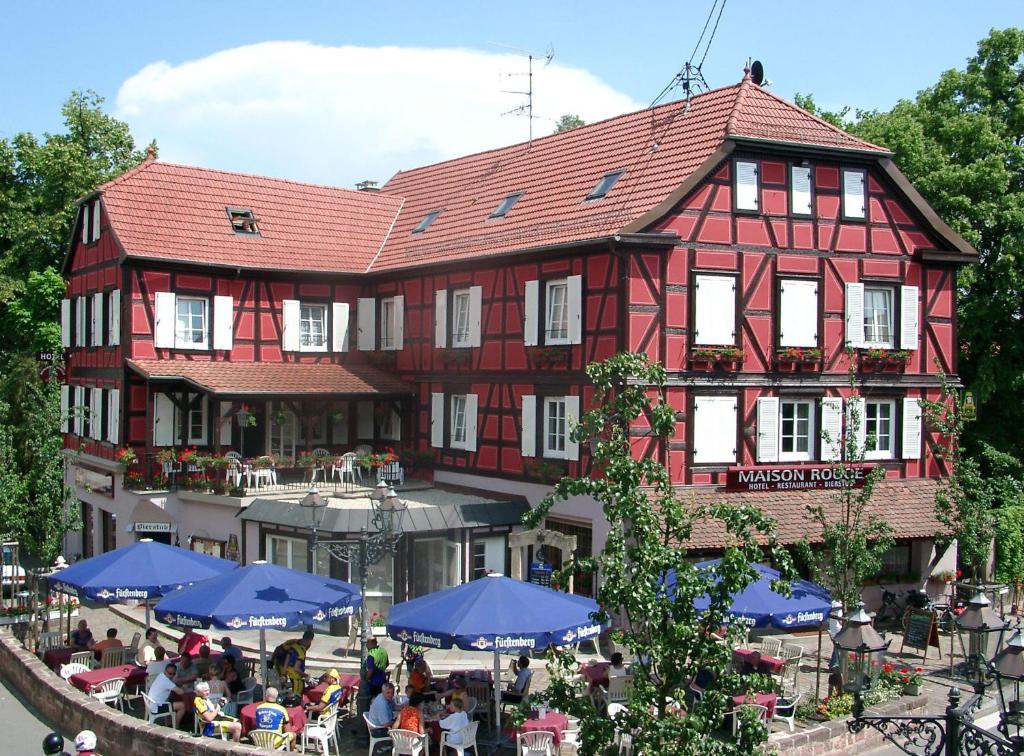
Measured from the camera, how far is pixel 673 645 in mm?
9328

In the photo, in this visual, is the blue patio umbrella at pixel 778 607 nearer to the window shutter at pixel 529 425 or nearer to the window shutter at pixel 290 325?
the window shutter at pixel 529 425

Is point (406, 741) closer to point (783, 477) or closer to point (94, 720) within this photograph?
point (94, 720)

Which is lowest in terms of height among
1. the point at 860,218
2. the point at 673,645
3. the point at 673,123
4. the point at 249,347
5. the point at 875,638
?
the point at 875,638

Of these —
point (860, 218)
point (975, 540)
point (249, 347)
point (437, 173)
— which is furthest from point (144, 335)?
point (975, 540)

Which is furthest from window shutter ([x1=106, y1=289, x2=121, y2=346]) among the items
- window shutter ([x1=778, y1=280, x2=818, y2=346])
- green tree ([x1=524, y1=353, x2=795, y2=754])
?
green tree ([x1=524, y1=353, x2=795, y2=754])

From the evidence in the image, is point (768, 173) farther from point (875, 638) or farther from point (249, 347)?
point (249, 347)

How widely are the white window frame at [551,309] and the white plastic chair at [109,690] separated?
36.0 feet

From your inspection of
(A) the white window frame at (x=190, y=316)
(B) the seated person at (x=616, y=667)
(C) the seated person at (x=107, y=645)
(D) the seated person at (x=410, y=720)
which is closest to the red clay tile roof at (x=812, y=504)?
(B) the seated person at (x=616, y=667)

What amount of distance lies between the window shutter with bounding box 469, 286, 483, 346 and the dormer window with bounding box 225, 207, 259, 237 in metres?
6.98

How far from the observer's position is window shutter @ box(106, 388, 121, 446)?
2774 cm

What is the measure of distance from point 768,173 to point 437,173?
1282 centimetres

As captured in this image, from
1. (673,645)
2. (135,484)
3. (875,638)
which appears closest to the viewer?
(673,645)

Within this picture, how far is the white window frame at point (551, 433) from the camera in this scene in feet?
77.1

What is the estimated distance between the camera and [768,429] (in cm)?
2305
